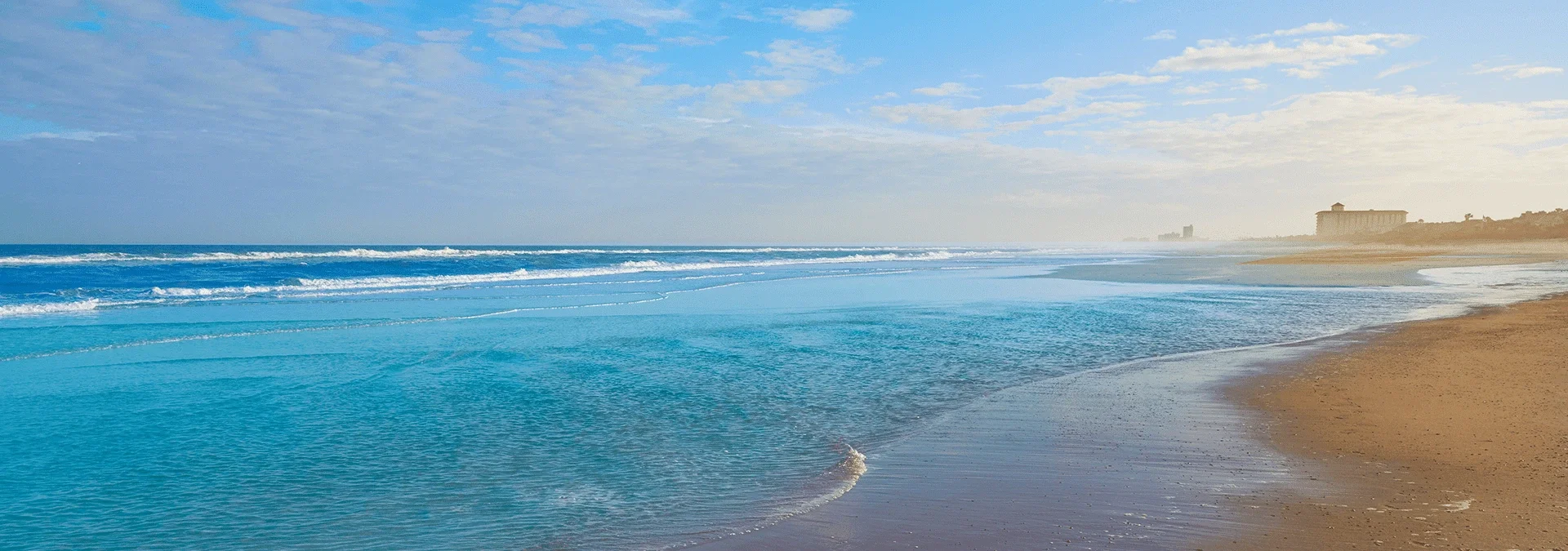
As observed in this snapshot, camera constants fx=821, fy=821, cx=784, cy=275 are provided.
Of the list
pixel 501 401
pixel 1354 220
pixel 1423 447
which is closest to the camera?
pixel 1423 447

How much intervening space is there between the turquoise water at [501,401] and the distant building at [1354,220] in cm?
14695

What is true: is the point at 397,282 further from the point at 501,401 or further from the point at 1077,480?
the point at 1077,480

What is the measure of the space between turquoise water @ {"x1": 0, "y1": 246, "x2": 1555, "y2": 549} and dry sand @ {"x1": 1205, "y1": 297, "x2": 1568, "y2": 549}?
2.50m

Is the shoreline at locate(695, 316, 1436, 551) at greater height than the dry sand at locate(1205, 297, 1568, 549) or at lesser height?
lesser

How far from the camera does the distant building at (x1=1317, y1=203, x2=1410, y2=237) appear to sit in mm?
142875

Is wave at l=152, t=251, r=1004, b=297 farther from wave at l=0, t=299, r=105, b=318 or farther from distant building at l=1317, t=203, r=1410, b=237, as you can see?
distant building at l=1317, t=203, r=1410, b=237

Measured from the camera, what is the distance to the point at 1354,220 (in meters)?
154

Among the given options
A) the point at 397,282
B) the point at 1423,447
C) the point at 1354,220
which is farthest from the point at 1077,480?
the point at 1354,220

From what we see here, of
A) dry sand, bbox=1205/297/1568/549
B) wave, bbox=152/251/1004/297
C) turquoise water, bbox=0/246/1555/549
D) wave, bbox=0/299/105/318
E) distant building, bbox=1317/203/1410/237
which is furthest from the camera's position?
distant building, bbox=1317/203/1410/237

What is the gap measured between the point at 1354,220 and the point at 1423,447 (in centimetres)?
18042

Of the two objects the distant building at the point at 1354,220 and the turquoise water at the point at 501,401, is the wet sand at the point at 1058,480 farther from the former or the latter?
the distant building at the point at 1354,220

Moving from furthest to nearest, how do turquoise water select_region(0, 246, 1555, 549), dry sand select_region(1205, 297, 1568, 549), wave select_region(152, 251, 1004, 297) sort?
1. wave select_region(152, 251, 1004, 297)
2. turquoise water select_region(0, 246, 1555, 549)
3. dry sand select_region(1205, 297, 1568, 549)

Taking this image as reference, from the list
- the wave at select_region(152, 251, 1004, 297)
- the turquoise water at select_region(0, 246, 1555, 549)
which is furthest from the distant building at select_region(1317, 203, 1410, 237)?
the turquoise water at select_region(0, 246, 1555, 549)

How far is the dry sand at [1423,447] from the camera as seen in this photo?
430cm
